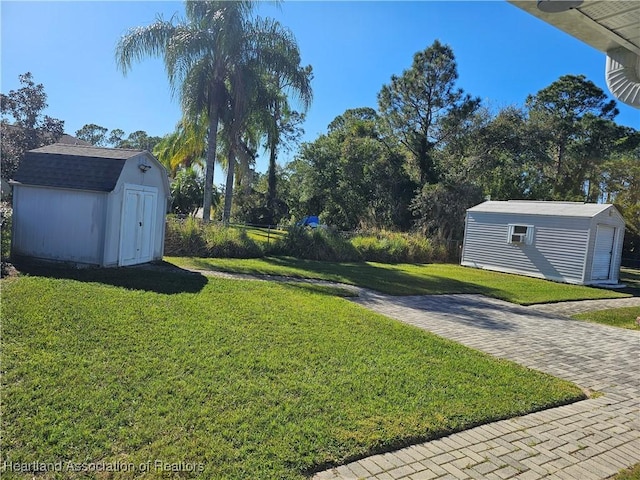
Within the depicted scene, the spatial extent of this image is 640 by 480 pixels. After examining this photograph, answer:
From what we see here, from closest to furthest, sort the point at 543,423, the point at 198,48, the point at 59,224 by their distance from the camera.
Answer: the point at 543,423 → the point at 59,224 → the point at 198,48

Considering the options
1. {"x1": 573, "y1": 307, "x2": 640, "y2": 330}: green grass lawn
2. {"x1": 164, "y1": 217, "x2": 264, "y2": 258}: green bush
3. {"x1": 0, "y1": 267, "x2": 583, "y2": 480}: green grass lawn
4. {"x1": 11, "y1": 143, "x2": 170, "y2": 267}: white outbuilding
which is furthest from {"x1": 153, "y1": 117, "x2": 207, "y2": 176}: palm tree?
{"x1": 573, "y1": 307, "x2": 640, "y2": 330}: green grass lawn

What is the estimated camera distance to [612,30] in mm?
2633

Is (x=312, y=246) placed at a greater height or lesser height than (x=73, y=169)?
lesser

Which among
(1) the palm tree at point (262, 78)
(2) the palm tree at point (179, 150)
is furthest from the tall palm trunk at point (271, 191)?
(1) the palm tree at point (262, 78)

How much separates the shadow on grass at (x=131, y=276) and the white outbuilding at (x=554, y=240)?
12.6 metres

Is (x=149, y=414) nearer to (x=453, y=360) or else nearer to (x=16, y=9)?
(x=453, y=360)

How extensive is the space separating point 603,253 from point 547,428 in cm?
1442

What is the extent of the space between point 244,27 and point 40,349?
14069mm

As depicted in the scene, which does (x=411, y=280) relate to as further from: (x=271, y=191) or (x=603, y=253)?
(x=271, y=191)

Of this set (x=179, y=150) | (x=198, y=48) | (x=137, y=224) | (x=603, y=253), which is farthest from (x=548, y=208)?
(x=179, y=150)

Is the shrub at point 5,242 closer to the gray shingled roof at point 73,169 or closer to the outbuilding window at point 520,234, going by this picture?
the gray shingled roof at point 73,169

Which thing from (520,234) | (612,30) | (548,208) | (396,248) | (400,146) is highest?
(400,146)

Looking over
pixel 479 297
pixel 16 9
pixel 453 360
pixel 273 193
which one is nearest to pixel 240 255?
pixel 479 297

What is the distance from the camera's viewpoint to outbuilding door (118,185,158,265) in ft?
33.1
